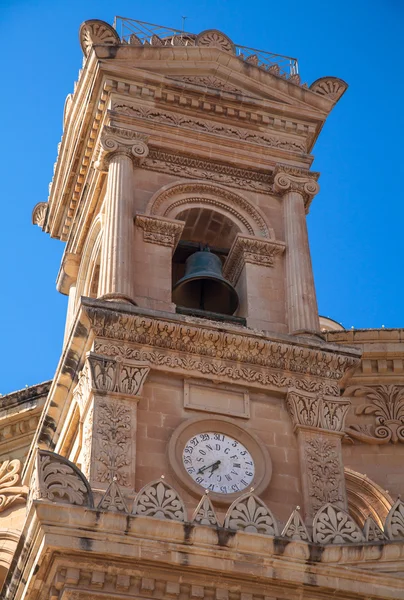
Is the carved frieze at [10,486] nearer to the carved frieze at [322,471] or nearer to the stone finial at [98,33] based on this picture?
the carved frieze at [322,471]

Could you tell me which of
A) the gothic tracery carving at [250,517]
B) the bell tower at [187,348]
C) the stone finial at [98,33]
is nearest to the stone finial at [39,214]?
the bell tower at [187,348]

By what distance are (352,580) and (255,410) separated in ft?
15.8

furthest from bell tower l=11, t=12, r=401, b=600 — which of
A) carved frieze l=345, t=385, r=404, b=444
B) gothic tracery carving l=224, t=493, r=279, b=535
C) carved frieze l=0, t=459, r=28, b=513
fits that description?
carved frieze l=345, t=385, r=404, b=444

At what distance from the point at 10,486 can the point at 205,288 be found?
5.84 meters

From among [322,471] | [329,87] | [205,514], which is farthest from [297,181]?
[205,514]

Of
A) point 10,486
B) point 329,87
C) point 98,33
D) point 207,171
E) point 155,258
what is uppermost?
point 329,87

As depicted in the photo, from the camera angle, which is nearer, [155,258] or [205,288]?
[155,258]

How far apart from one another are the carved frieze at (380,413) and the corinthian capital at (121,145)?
20.9ft

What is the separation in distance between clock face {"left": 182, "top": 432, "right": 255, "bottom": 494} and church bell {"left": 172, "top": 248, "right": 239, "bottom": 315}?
13.1ft

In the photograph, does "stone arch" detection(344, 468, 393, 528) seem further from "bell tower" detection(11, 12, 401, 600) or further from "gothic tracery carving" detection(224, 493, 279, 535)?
"gothic tracery carving" detection(224, 493, 279, 535)

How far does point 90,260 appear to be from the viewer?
3164 centimetres

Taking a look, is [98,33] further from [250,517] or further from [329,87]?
A: [250,517]

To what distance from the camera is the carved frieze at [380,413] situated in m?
30.8

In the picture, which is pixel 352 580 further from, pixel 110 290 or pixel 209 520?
pixel 110 290
